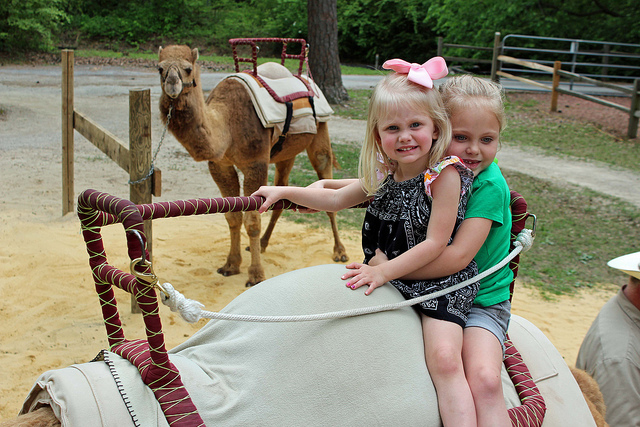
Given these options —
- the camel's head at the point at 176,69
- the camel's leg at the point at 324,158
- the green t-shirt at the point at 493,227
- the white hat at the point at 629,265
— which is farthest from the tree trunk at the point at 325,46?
the green t-shirt at the point at 493,227

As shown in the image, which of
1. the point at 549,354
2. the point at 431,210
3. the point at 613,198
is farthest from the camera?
the point at 613,198

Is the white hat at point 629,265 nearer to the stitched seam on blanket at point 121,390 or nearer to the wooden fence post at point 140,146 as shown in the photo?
the stitched seam on blanket at point 121,390

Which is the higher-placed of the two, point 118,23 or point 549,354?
point 118,23

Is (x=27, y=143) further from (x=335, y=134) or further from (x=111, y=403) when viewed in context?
(x=111, y=403)

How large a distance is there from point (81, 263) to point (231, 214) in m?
1.48

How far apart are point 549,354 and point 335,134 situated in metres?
9.29

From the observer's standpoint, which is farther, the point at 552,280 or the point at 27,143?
the point at 27,143

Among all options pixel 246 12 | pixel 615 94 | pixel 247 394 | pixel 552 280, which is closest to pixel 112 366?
pixel 247 394

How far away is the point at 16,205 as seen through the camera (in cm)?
643

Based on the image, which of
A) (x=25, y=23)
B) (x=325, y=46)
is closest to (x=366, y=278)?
(x=325, y=46)

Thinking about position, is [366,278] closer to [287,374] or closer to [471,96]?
[287,374]

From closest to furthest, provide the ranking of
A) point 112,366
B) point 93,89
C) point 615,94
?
point 112,366 → point 93,89 → point 615,94

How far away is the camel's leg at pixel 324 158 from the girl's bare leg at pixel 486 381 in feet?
13.3

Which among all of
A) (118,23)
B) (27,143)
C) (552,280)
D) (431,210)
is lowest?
(552,280)
